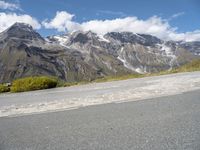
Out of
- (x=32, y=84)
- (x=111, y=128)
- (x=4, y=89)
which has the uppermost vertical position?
(x=32, y=84)

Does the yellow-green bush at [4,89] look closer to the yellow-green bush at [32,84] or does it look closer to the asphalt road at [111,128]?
the yellow-green bush at [32,84]

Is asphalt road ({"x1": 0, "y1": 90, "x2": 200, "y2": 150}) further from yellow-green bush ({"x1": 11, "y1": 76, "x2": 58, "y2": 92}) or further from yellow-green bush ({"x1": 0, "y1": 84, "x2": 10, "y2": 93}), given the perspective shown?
yellow-green bush ({"x1": 0, "y1": 84, "x2": 10, "y2": 93})

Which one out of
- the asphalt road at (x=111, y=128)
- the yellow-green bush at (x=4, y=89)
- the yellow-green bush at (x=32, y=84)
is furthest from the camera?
the yellow-green bush at (x=4, y=89)

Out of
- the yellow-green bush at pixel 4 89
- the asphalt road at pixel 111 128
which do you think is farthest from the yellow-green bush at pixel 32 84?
the asphalt road at pixel 111 128

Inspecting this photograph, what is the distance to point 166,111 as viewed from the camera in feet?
26.3

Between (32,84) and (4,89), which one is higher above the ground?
(32,84)

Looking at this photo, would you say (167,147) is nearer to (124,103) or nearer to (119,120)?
(119,120)

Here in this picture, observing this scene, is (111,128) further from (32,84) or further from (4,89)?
(4,89)

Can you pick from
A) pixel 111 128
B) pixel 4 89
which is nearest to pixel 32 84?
pixel 4 89

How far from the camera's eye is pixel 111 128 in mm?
6609

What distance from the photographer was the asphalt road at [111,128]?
5500 millimetres

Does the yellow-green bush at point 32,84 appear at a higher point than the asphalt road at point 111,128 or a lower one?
higher

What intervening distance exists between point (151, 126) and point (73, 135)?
176 cm

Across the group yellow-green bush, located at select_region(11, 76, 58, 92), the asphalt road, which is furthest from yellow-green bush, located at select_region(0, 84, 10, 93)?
the asphalt road
